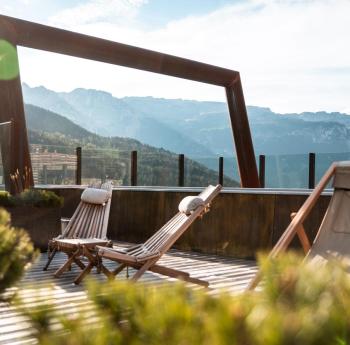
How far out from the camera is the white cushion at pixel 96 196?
535 centimetres

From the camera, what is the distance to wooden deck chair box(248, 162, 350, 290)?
3.62 meters

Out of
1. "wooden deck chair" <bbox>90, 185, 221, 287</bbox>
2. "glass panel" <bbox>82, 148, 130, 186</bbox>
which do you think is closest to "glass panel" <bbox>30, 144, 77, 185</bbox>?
"glass panel" <bbox>82, 148, 130, 186</bbox>

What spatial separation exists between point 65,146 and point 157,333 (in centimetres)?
924

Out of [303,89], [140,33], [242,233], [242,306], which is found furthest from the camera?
[303,89]

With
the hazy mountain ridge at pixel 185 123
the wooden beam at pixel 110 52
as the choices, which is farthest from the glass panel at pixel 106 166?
the hazy mountain ridge at pixel 185 123

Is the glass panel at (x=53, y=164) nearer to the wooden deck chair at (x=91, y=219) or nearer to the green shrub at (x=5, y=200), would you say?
the green shrub at (x=5, y=200)

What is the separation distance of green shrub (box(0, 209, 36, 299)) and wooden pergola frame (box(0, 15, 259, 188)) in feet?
17.4

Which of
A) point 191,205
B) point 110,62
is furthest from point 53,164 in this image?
point 191,205

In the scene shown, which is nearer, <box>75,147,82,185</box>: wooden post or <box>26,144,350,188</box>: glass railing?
<box>75,147,82,185</box>: wooden post

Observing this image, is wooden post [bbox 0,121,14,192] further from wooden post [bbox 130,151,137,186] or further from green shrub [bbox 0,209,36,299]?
green shrub [bbox 0,209,36,299]

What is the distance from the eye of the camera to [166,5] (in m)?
12.0

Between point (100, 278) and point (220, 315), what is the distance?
13.2ft

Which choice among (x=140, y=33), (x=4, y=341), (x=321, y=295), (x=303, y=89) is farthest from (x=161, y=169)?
(x=303, y=89)

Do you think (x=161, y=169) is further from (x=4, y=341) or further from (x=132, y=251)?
(x=4, y=341)
